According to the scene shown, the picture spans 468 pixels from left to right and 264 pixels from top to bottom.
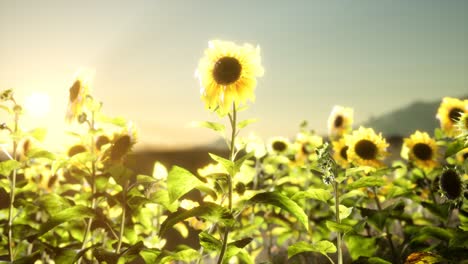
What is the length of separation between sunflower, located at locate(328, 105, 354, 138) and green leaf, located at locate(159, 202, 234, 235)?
3.12 metres

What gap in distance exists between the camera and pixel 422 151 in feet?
10.6

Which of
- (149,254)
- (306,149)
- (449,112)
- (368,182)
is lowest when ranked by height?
(306,149)

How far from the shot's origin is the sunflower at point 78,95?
2152 millimetres

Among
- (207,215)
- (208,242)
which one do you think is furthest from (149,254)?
(207,215)

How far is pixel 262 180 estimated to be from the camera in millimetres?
4047

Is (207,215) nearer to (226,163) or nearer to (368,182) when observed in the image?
(226,163)

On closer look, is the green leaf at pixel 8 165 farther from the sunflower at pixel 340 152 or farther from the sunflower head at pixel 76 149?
the sunflower at pixel 340 152

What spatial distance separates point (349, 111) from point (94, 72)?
3.00 meters

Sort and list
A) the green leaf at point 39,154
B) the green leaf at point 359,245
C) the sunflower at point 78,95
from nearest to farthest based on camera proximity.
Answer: the green leaf at point 359,245, the green leaf at point 39,154, the sunflower at point 78,95

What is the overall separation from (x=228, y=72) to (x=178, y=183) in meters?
0.74

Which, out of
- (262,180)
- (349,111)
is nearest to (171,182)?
(262,180)

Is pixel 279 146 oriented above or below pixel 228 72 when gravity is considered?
below

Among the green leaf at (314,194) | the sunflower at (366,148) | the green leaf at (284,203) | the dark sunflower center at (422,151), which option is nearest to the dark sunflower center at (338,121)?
the dark sunflower center at (422,151)

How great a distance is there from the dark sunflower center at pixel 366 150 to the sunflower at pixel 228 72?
53.1 inches
